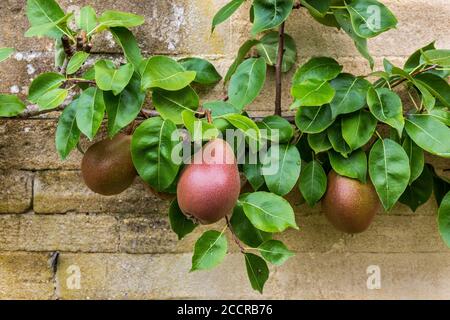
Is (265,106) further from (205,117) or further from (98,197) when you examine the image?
(98,197)

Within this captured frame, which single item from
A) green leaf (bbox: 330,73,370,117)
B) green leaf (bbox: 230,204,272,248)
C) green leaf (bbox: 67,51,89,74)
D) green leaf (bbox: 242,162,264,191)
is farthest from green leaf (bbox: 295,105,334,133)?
green leaf (bbox: 67,51,89,74)

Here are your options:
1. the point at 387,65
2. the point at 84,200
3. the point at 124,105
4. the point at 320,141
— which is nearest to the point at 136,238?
the point at 84,200

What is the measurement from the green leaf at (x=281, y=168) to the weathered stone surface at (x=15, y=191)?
0.56 meters

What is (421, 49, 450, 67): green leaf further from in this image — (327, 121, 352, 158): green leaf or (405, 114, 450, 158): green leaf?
(327, 121, 352, 158): green leaf

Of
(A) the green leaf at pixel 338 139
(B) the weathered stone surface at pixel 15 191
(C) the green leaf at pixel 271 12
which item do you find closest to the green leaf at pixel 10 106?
(B) the weathered stone surface at pixel 15 191

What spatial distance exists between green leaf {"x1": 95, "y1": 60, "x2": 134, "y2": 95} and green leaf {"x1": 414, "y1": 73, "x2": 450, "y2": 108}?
583 millimetres

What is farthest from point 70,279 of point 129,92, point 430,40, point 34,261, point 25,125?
point 430,40

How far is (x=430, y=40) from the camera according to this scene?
1328 millimetres

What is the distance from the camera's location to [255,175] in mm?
1122

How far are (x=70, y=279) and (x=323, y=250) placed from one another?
586 millimetres

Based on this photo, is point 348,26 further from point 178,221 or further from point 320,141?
point 178,221

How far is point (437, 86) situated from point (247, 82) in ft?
1.29

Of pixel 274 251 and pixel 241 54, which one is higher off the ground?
pixel 241 54

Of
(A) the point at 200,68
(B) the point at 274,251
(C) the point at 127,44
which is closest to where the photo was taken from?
(B) the point at 274,251
